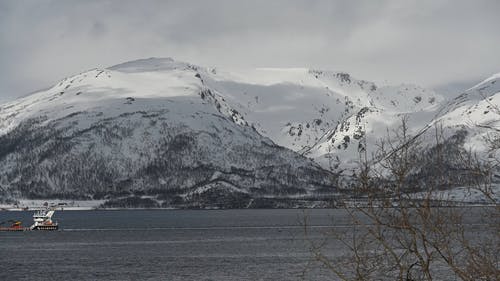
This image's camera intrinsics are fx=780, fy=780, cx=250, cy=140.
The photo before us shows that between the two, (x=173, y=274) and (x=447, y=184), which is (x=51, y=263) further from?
(x=447, y=184)

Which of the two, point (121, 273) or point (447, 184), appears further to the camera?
point (121, 273)

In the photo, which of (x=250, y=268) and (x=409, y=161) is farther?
(x=250, y=268)

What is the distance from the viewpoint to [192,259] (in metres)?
172

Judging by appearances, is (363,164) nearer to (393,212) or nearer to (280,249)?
(393,212)

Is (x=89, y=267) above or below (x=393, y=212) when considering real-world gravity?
below

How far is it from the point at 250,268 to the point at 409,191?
124627 mm

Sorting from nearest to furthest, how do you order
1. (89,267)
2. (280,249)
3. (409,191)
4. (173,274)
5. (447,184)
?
(409,191), (447,184), (173,274), (89,267), (280,249)

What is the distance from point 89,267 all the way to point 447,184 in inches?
5426

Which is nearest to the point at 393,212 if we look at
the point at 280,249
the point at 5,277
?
the point at 5,277

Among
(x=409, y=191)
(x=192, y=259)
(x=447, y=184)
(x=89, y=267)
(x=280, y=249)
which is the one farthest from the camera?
(x=280, y=249)

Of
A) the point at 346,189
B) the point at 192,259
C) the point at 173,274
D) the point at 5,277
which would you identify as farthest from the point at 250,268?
the point at 346,189

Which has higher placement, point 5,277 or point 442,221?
point 442,221

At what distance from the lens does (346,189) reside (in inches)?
1110

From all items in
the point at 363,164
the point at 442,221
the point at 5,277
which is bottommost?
the point at 5,277
